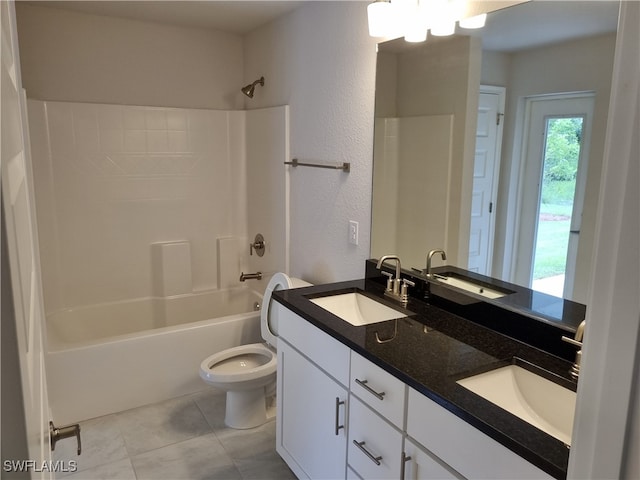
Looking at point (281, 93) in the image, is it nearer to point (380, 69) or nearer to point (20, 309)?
point (380, 69)

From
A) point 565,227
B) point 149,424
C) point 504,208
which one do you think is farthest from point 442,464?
point 149,424

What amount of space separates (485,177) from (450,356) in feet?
2.41

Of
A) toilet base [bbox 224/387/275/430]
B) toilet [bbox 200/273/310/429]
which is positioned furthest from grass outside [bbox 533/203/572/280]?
toilet base [bbox 224/387/275/430]

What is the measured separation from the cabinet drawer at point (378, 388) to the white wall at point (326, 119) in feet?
3.07

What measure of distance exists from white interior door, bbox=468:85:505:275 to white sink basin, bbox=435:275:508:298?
59 mm

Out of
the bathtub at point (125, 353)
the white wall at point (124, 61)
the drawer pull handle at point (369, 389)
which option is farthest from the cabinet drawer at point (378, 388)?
the white wall at point (124, 61)

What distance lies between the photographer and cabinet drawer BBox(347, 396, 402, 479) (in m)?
1.51

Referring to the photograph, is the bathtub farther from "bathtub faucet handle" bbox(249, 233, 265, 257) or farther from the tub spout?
"bathtub faucet handle" bbox(249, 233, 265, 257)

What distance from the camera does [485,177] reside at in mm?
1884

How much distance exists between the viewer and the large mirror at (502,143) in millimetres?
1512

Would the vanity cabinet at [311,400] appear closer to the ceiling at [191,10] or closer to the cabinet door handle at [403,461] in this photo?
the cabinet door handle at [403,461]

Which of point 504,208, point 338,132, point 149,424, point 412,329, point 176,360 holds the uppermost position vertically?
point 338,132

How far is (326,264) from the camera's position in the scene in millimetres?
2840

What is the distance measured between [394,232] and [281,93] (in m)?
1.36
